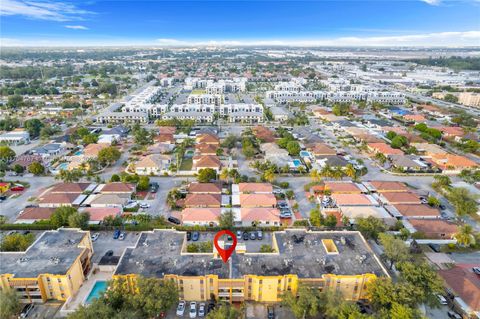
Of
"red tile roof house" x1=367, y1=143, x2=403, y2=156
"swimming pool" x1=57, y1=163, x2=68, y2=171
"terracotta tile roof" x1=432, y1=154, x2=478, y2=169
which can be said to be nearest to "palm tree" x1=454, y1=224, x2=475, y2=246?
"terracotta tile roof" x1=432, y1=154, x2=478, y2=169

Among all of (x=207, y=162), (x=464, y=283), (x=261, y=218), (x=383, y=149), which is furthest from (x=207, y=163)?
(x=464, y=283)

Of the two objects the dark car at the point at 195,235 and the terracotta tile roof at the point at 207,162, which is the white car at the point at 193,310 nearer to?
the dark car at the point at 195,235

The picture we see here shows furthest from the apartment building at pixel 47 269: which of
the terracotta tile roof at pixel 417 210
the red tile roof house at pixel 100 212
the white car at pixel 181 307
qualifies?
the terracotta tile roof at pixel 417 210

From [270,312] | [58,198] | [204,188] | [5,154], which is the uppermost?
[5,154]

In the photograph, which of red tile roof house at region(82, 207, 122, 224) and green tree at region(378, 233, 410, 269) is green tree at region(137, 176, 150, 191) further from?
green tree at region(378, 233, 410, 269)

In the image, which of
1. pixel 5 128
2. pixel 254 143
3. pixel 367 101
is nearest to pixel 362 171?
pixel 254 143

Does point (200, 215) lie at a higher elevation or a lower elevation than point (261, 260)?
lower

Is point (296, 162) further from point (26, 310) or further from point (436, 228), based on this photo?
point (26, 310)
